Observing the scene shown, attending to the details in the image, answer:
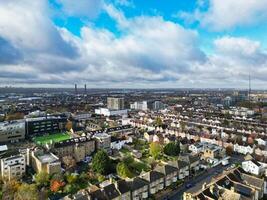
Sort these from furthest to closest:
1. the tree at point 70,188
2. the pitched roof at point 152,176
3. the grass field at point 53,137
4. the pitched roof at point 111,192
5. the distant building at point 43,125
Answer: the distant building at point 43,125, the grass field at point 53,137, the tree at point 70,188, the pitched roof at point 152,176, the pitched roof at point 111,192

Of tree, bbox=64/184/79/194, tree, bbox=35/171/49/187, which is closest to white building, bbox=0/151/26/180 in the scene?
tree, bbox=35/171/49/187

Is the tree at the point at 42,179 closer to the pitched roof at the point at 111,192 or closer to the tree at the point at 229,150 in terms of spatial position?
the pitched roof at the point at 111,192

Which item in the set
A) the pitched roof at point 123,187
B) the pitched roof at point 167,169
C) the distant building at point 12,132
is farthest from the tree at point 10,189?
the distant building at point 12,132

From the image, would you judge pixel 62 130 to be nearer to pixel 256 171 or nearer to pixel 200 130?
pixel 200 130

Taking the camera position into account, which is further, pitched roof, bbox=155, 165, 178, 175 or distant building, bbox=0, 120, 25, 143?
distant building, bbox=0, 120, 25, 143

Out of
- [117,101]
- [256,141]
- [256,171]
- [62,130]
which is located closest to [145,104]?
[117,101]

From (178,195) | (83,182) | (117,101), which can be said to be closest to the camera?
(178,195)

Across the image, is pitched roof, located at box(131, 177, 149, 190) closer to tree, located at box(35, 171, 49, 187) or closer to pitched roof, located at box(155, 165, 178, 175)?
pitched roof, located at box(155, 165, 178, 175)
